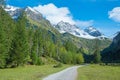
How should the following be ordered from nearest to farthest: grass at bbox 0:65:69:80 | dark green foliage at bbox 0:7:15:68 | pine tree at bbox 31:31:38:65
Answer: grass at bbox 0:65:69:80 → dark green foliage at bbox 0:7:15:68 → pine tree at bbox 31:31:38:65

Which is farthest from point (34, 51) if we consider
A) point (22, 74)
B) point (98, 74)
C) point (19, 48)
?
point (22, 74)

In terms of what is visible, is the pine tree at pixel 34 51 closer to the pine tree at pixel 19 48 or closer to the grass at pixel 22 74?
the pine tree at pixel 19 48

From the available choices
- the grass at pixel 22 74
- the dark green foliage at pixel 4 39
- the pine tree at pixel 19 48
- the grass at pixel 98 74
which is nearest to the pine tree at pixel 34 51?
the dark green foliage at pixel 4 39

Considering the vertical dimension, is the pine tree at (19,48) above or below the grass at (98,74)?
above

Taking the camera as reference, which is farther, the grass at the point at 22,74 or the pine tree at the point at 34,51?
the pine tree at the point at 34,51

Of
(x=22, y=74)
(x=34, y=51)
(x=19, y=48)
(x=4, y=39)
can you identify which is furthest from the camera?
(x=34, y=51)

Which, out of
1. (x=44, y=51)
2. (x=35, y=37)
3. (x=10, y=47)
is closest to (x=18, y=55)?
(x=10, y=47)

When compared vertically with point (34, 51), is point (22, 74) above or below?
below

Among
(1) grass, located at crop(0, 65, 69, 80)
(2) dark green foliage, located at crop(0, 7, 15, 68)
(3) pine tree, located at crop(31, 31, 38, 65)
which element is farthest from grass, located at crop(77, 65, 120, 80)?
(3) pine tree, located at crop(31, 31, 38, 65)

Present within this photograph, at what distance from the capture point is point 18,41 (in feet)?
236

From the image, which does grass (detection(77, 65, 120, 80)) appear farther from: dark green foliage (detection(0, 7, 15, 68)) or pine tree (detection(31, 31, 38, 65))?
pine tree (detection(31, 31, 38, 65))

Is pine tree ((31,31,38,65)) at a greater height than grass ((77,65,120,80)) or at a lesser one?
greater

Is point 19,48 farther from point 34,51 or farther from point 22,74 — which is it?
point 34,51

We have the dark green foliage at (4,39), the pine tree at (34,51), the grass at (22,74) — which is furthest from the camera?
the pine tree at (34,51)
